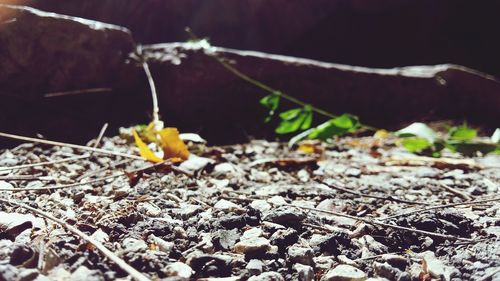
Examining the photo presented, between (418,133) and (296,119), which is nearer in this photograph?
(418,133)

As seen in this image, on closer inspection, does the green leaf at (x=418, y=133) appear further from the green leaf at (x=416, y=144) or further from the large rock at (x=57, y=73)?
the large rock at (x=57, y=73)

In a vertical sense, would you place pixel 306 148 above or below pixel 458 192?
below

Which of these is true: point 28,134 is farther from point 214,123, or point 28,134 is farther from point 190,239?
point 190,239

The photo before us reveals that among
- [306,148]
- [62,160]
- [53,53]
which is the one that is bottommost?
[306,148]

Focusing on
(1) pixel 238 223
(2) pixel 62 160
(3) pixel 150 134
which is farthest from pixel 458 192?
(2) pixel 62 160

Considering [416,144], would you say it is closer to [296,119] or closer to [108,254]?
[296,119]

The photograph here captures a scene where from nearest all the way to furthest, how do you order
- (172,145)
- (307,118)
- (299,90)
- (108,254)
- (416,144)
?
(108,254) → (172,145) → (416,144) → (307,118) → (299,90)

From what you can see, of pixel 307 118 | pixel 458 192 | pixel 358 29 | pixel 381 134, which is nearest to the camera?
pixel 458 192
